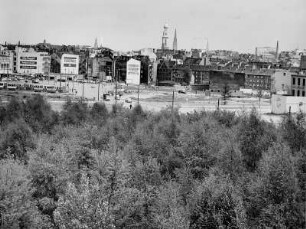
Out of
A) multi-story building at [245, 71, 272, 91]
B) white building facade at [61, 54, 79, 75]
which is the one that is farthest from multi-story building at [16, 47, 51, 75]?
multi-story building at [245, 71, 272, 91]

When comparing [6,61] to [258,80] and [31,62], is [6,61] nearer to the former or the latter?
[31,62]

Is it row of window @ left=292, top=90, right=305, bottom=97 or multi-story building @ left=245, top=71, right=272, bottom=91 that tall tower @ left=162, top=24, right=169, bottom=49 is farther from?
row of window @ left=292, top=90, right=305, bottom=97

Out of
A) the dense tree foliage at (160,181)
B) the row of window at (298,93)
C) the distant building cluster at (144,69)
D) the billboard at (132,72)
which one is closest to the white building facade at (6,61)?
the distant building cluster at (144,69)

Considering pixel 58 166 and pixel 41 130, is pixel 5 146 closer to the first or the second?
pixel 41 130

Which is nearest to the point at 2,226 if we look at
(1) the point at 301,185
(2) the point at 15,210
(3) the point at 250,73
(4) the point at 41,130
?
(2) the point at 15,210

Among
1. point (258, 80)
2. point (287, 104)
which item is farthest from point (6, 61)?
point (287, 104)

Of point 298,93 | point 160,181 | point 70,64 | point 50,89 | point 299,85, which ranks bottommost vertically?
point 160,181
